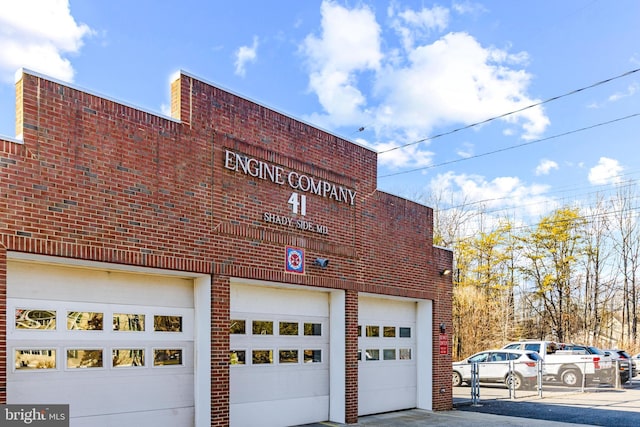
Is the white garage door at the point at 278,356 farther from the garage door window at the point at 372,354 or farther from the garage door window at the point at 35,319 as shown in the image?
the garage door window at the point at 35,319

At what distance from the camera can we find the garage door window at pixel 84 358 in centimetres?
834

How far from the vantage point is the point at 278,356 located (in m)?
11.4

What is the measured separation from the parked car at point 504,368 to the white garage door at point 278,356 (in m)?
8.44

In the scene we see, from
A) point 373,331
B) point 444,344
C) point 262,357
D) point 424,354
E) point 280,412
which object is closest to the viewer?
point 262,357

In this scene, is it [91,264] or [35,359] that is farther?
[91,264]

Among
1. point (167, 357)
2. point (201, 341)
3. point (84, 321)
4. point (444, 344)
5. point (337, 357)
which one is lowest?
point (444, 344)

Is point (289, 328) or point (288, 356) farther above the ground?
point (289, 328)

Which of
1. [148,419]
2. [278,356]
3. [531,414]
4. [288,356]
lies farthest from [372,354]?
[148,419]

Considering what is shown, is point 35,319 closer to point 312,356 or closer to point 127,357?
point 127,357

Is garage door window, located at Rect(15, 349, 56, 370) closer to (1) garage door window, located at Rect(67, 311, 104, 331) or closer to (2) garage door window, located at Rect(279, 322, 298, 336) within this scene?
(1) garage door window, located at Rect(67, 311, 104, 331)

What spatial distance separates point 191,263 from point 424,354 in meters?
7.63

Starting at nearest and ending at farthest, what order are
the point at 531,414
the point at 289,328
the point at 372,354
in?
the point at 289,328 → the point at 372,354 → the point at 531,414

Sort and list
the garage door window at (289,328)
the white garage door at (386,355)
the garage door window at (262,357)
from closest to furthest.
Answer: the garage door window at (262,357) → the garage door window at (289,328) → the white garage door at (386,355)

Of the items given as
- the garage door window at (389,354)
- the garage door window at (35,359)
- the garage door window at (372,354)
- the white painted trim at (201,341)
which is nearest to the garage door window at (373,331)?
the garage door window at (372,354)
